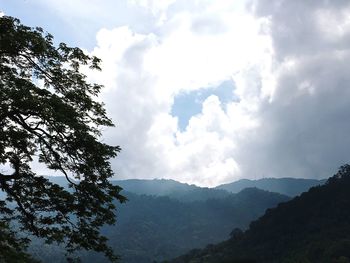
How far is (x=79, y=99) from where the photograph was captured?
18062mm

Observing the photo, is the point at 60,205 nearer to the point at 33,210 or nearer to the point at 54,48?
the point at 33,210

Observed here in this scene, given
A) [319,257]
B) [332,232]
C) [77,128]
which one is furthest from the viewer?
[332,232]

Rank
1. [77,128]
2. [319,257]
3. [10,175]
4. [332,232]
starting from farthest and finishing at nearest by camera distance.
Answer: [332,232]
[319,257]
[10,175]
[77,128]

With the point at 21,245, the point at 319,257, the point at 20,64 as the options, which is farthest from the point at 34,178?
the point at 319,257

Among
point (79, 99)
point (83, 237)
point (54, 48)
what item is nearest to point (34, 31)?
point (54, 48)

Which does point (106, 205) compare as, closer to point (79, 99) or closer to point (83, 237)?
point (83, 237)

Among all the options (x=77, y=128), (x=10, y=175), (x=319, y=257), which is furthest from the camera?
(x=319, y=257)

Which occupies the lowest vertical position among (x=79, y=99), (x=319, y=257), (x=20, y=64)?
(x=319, y=257)

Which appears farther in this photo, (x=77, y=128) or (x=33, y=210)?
(x=33, y=210)

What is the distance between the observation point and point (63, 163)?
1830cm

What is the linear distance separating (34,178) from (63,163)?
51.5 inches

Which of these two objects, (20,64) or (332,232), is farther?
(332,232)

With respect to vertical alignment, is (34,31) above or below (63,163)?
above

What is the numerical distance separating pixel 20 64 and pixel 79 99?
267 centimetres
